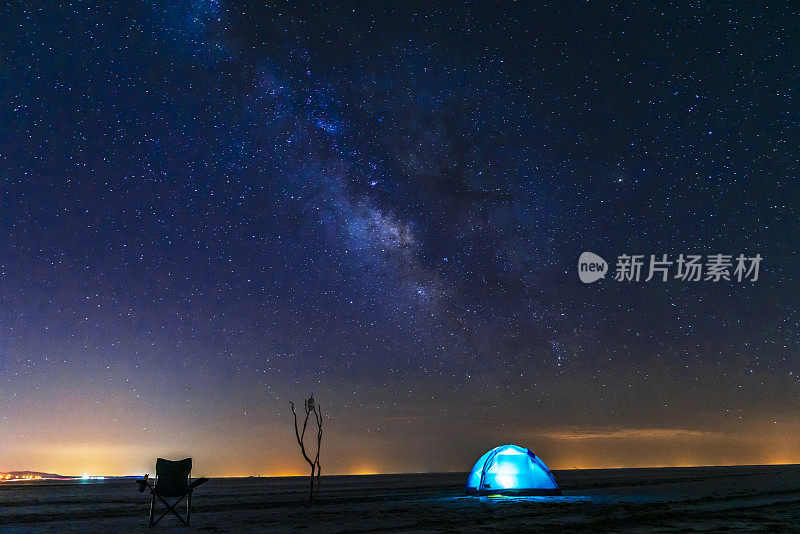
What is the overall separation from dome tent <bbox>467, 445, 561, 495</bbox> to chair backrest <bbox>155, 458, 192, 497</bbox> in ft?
43.6

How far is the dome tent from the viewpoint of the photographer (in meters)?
21.4

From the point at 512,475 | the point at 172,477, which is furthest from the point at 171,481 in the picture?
the point at 512,475

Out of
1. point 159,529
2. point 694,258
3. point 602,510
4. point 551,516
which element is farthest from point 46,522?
point 694,258

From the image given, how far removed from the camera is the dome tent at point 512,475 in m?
21.4

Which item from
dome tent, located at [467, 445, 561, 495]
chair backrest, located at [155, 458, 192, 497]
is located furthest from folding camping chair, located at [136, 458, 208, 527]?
dome tent, located at [467, 445, 561, 495]

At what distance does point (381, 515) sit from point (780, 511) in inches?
403

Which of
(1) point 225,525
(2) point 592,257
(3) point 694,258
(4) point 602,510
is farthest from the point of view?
(2) point 592,257

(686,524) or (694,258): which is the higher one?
(694,258)

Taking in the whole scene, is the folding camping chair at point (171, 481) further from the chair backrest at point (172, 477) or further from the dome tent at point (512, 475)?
the dome tent at point (512, 475)

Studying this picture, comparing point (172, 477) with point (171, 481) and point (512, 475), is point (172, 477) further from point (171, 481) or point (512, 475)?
point (512, 475)

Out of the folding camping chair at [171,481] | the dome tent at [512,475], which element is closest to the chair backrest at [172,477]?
the folding camping chair at [171,481]

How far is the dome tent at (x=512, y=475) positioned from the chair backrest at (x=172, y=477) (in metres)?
13.3

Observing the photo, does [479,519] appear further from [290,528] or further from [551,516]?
[290,528]

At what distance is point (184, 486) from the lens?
38.5ft
